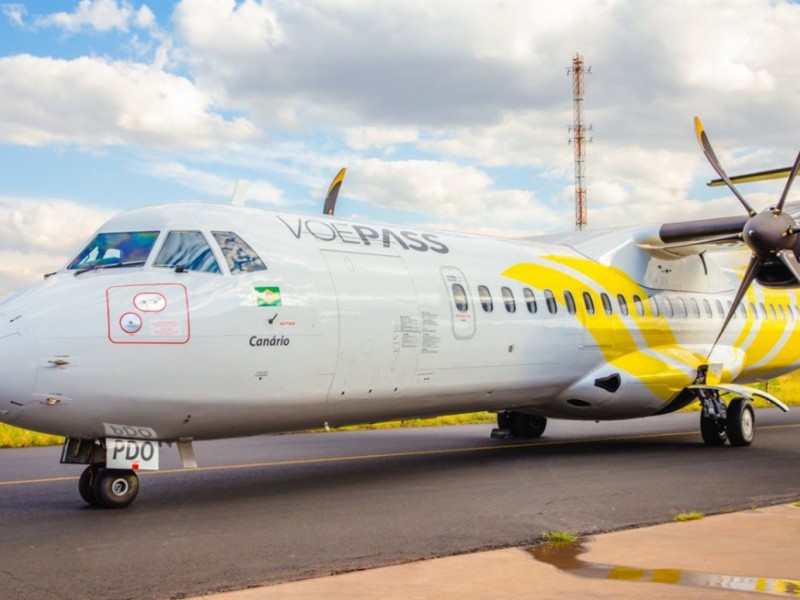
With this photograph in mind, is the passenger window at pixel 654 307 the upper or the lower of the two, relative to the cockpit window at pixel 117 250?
lower

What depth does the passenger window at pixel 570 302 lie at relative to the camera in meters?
13.8

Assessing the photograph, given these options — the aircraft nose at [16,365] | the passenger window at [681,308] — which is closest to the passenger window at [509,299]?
the passenger window at [681,308]

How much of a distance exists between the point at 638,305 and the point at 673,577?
9.91 meters

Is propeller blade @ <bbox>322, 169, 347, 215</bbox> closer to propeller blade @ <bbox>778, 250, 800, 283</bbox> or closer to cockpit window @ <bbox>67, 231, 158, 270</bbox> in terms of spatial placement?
cockpit window @ <bbox>67, 231, 158, 270</bbox>

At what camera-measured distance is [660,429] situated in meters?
18.9

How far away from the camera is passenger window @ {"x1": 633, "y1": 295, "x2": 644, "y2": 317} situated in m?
15.2

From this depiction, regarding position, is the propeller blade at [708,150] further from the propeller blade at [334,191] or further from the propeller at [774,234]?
the propeller blade at [334,191]

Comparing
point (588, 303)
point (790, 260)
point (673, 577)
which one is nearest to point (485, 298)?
point (588, 303)

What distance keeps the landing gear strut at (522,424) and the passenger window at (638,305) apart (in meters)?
2.94

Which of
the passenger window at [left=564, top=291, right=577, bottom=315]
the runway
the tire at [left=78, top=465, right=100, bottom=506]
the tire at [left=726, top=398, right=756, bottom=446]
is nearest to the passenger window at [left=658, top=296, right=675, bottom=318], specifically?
the tire at [left=726, top=398, right=756, bottom=446]

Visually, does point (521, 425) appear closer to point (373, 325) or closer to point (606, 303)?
point (606, 303)

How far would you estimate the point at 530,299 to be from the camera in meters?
13.0

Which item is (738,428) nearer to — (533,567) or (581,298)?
(581,298)

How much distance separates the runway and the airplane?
793 mm
